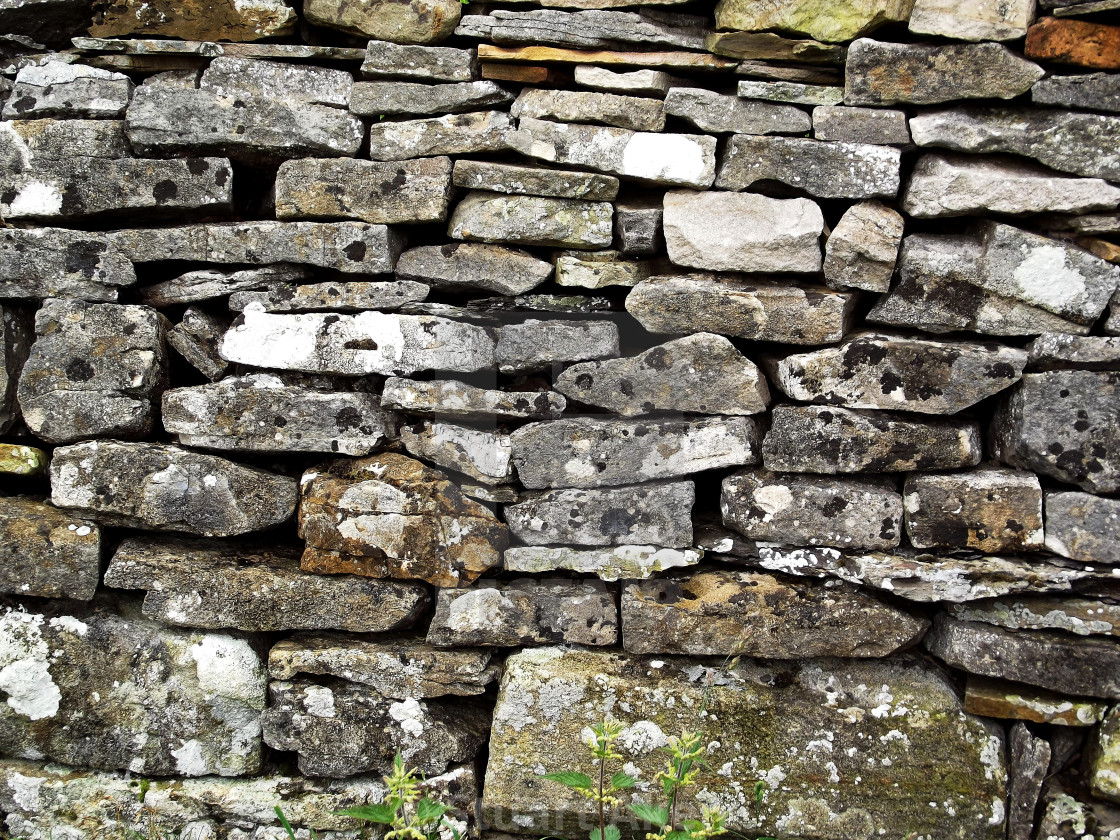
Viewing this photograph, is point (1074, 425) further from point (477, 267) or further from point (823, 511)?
point (477, 267)

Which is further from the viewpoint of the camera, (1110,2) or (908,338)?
(908,338)

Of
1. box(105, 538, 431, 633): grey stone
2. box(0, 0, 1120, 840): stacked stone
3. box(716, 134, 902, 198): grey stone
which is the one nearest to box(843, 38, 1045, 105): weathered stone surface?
box(0, 0, 1120, 840): stacked stone

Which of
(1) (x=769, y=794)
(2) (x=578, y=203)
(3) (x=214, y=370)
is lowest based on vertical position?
(1) (x=769, y=794)

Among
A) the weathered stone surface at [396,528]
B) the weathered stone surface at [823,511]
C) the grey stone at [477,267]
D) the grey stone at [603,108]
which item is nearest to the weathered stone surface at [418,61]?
the grey stone at [603,108]

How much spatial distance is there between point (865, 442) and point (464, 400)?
1.53 metres

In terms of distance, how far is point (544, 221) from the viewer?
303 cm

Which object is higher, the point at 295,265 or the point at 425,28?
the point at 425,28

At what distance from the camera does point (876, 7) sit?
2.83m

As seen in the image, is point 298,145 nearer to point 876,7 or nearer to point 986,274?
point 876,7

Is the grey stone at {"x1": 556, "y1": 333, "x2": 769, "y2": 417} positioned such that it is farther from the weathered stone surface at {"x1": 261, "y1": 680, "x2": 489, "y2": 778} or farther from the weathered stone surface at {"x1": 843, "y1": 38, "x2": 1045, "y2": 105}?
the weathered stone surface at {"x1": 261, "y1": 680, "x2": 489, "y2": 778}

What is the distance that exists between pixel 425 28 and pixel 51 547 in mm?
2503

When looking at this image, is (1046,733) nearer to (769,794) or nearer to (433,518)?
(769,794)

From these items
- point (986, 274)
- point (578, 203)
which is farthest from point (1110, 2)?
point (578, 203)

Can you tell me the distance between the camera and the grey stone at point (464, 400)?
301 centimetres
